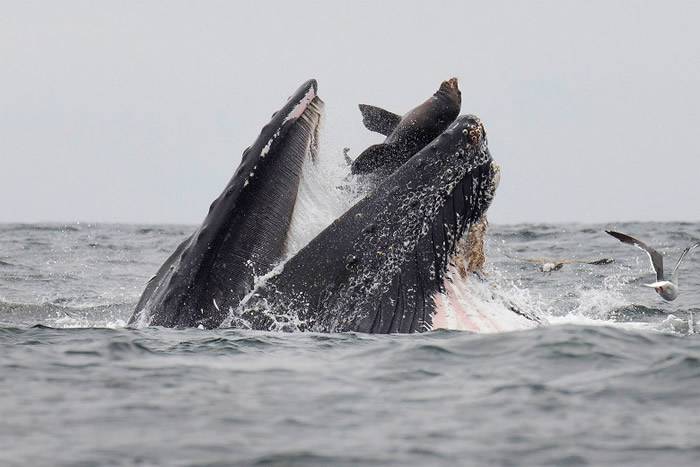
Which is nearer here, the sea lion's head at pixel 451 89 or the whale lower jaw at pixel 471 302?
the whale lower jaw at pixel 471 302

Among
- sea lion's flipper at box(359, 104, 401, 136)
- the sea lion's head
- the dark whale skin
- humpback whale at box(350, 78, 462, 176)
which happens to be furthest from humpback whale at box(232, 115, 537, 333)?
sea lion's flipper at box(359, 104, 401, 136)

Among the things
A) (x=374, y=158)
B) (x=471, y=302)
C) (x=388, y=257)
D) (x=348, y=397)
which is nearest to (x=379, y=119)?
(x=374, y=158)

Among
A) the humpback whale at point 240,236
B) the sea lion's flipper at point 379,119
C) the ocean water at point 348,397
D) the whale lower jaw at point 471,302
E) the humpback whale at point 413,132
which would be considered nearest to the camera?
the ocean water at point 348,397

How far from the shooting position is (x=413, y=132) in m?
7.84

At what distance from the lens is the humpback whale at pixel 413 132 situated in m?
7.83

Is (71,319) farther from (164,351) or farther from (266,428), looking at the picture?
(266,428)

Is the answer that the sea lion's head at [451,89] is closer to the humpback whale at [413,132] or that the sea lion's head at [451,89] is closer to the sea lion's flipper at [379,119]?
the humpback whale at [413,132]

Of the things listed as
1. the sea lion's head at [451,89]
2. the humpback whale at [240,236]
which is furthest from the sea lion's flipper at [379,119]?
the humpback whale at [240,236]

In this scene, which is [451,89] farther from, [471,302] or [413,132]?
→ [471,302]

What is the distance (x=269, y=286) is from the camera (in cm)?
722

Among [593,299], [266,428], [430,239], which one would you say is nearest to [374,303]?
[430,239]

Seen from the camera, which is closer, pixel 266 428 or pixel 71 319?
pixel 266 428

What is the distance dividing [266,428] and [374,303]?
5.93 ft

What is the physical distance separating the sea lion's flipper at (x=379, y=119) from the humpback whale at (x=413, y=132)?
0.38 m
